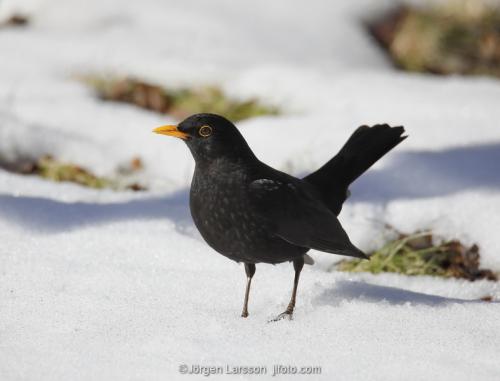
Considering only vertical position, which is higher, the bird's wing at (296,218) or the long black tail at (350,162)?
the long black tail at (350,162)

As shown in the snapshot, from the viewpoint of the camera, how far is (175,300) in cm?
338

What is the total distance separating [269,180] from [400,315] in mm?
765

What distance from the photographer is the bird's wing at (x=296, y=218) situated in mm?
3131

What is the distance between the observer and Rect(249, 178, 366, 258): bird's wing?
3.13m

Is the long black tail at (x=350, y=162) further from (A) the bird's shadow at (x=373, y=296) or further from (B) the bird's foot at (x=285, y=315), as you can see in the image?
(B) the bird's foot at (x=285, y=315)

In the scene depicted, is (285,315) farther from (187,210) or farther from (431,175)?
(431,175)

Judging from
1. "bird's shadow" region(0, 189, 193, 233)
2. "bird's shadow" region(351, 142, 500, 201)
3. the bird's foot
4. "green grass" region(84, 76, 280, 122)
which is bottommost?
the bird's foot

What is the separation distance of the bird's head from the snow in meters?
0.64

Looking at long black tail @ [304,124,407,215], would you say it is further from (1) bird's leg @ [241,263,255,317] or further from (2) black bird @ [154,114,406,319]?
(1) bird's leg @ [241,263,255,317]

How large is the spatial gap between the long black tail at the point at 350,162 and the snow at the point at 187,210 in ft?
1.34

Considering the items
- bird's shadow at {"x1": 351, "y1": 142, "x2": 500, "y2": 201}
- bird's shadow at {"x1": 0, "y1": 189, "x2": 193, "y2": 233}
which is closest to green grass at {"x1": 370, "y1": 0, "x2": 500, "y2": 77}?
bird's shadow at {"x1": 351, "y1": 142, "x2": 500, "y2": 201}

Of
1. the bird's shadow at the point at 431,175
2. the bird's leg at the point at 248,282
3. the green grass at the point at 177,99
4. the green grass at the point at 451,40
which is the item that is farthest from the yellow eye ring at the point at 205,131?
the green grass at the point at 451,40

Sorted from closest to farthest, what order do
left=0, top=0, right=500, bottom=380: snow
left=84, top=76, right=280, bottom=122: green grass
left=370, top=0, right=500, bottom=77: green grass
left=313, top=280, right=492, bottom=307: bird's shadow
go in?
left=0, top=0, right=500, bottom=380: snow
left=313, top=280, right=492, bottom=307: bird's shadow
left=84, top=76, right=280, bottom=122: green grass
left=370, top=0, right=500, bottom=77: green grass

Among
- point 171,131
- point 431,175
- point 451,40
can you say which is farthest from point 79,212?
point 451,40
